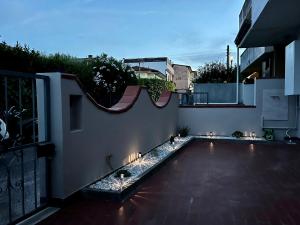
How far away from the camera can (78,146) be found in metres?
4.59

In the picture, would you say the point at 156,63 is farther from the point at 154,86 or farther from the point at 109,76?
the point at 109,76

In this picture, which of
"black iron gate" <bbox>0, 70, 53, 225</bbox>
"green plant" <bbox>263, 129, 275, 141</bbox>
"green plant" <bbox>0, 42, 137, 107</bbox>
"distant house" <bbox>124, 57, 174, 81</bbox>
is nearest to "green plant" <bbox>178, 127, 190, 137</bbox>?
"green plant" <bbox>0, 42, 137, 107</bbox>

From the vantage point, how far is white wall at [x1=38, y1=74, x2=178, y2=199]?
13.7 feet

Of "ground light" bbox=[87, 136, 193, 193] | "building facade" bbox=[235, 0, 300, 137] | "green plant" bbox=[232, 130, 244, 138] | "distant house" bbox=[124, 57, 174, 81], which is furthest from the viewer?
"distant house" bbox=[124, 57, 174, 81]

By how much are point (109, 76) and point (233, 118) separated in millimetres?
5032

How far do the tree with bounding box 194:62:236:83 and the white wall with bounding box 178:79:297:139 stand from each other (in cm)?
1575

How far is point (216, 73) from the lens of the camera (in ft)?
92.1

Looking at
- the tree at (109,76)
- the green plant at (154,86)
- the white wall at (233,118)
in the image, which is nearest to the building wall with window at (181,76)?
the green plant at (154,86)

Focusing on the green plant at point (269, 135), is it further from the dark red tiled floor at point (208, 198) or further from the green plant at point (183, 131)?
the dark red tiled floor at point (208, 198)

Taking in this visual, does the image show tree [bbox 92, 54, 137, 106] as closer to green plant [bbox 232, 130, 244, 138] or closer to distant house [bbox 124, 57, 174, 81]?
green plant [bbox 232, 130, 244, 138]

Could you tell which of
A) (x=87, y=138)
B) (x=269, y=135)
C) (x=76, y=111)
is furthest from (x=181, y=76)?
(x=76, y=111)

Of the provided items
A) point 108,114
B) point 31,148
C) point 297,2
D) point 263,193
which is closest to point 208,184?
point 263,193

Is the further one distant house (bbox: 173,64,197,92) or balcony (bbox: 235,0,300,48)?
distant house (bbox: 173,64,197,92)

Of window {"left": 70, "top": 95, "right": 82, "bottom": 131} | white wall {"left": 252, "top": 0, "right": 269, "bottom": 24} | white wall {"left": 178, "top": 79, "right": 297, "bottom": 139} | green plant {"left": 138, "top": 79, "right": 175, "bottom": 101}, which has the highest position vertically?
white wall {"left": 252, "top": 0, "right": 269, "bottom": 24}
